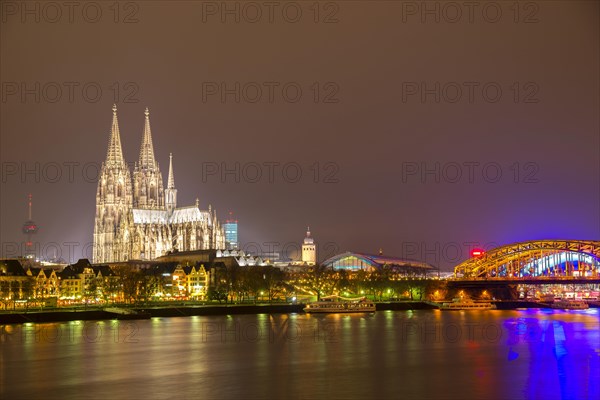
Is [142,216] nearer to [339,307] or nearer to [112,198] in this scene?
[112,198]

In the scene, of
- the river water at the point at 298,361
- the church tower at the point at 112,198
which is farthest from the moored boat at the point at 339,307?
the church tower at the point at 112,198

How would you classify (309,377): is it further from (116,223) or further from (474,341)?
(116,223)

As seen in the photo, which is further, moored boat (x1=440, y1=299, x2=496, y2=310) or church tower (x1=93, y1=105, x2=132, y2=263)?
church tower (x1=93, y1=105, x2=132, y2=263)

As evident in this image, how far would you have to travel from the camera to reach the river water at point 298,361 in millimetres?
38312

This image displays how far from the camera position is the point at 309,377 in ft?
136

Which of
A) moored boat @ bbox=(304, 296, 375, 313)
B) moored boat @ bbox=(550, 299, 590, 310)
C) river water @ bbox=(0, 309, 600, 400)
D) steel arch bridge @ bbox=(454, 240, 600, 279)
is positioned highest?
steel arch bridge @ bbox=(454, 240, 600, 279)

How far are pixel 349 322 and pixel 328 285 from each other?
41.1m

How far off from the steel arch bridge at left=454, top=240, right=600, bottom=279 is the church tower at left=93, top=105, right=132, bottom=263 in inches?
2199

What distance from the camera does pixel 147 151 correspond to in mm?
157625

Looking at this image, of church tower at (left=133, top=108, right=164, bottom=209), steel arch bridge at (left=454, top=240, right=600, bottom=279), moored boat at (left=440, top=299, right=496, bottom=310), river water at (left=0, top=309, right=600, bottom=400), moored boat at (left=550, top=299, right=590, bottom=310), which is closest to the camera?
river water at (left=0, top=309, right=600, bottom=400)

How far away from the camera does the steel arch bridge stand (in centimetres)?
12312

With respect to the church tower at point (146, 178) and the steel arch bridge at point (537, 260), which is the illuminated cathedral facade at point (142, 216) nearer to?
the church tower at point (146, 178)

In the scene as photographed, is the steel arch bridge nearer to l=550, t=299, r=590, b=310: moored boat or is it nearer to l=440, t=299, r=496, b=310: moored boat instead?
l=550, t=299, r=590, b=310: moored boat

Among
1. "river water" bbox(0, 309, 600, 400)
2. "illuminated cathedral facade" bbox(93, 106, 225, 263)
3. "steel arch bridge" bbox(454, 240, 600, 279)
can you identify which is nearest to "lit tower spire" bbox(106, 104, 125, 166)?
"illuminated cathedral facade" bbox(93, 106, 225, 263)
